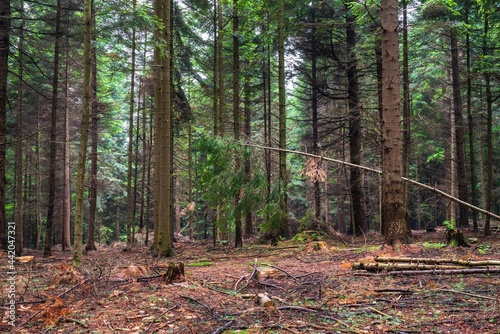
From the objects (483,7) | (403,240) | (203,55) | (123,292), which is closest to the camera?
(123,292)

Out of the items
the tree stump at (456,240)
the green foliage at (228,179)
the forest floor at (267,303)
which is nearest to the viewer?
the forest floor at (267,303)

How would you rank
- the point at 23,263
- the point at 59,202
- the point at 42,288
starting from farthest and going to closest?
1. the point at 59,202
2. the point at 23,263
3. the point at 42,288

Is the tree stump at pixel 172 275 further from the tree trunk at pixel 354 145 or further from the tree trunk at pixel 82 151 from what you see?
the tree trunk at pixel 354 145

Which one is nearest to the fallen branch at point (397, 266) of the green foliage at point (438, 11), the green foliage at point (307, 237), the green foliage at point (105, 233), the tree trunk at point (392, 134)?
the tree trunk at point (392, 134)

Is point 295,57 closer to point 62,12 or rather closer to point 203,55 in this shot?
point 203,55

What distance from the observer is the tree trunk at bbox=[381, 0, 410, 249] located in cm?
741

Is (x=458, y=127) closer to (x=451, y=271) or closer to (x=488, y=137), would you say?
(x=488, y=137)

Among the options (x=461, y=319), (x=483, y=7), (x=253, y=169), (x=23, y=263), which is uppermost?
(x=483, y=7)

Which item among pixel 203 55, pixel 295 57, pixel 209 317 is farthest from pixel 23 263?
pixel 295 57

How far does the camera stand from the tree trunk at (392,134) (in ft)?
24.3

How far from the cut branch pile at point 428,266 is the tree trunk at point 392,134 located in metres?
1.70

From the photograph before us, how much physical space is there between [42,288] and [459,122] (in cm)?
1568

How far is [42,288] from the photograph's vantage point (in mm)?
5555

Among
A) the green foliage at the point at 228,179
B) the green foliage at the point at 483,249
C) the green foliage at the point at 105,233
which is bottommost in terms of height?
the green foliage at the point at 105,233
